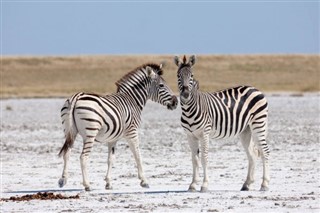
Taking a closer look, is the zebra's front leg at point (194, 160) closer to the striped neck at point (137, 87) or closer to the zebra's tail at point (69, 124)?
the striped neck at point (137, 87)

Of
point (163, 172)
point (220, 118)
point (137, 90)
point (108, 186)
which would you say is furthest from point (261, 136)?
point (163, 172)

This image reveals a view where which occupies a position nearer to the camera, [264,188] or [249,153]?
[264,188]

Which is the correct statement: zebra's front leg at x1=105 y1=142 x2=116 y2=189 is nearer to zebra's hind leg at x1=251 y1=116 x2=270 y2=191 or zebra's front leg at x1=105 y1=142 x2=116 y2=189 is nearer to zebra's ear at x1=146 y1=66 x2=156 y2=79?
zebra's ear at x1=146 y1=66 x2=156 y2=79

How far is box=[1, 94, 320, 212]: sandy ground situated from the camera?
40.5ft

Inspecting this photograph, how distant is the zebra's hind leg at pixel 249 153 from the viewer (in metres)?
14.2

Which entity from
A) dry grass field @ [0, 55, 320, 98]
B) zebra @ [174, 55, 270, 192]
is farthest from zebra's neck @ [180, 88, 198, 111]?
dry grass field @ [0, 55, 320, 98]

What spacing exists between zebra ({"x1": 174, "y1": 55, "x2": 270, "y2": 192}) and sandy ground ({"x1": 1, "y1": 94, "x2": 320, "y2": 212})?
1.68 feet

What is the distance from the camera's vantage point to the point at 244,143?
591 inches

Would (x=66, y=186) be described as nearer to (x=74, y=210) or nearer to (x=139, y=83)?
(x=139, y=83)

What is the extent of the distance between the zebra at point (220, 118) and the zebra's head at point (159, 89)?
30.9 inches

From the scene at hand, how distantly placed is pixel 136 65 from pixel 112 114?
2391 inches

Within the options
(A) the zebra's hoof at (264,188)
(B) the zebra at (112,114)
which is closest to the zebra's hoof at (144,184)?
(B) the zebra at (112,114)

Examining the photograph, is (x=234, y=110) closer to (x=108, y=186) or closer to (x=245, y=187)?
(x=245, y=187)

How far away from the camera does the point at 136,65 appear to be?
7525 centimetres
